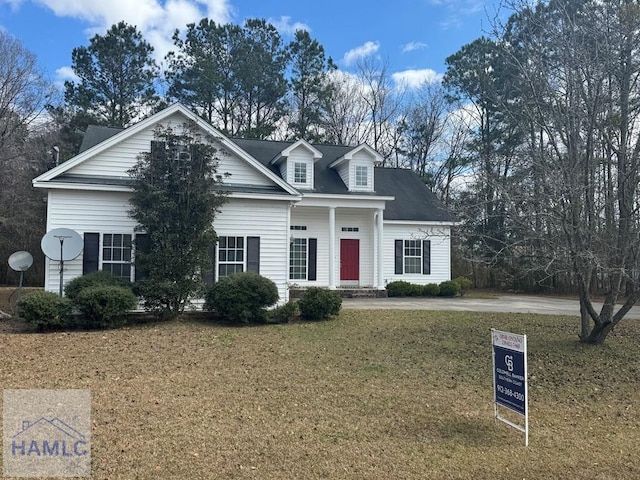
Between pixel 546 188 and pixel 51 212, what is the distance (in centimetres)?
1223

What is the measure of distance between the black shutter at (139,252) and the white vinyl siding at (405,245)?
35.5 feet

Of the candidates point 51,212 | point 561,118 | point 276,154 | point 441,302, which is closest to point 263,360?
point 561,118

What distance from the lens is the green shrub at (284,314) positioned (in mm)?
12836

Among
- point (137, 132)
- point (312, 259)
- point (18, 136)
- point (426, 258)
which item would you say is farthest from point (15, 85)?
point (426, 258)

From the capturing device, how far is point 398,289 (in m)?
20.2

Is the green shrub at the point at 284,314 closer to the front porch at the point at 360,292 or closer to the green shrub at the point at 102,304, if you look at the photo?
the green shrub at the point at 102,304

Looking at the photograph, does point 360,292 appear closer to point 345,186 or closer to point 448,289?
point 448,289

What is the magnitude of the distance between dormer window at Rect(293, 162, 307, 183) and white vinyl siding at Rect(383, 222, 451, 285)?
4.20 m

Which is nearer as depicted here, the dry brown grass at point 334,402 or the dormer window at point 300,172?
the dry brown grass at point 334,402

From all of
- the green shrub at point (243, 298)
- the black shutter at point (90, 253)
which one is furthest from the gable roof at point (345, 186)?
the green shrub at point (243, 298)

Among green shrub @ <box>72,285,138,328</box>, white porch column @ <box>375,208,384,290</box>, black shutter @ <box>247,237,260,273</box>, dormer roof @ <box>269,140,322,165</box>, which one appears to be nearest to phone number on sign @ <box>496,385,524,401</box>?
green shrub @ <box>72,285,138,328</box>

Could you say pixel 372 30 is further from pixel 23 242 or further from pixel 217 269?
pixel 23 242

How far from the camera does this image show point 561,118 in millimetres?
8961

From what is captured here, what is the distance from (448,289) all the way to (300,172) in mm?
8066
